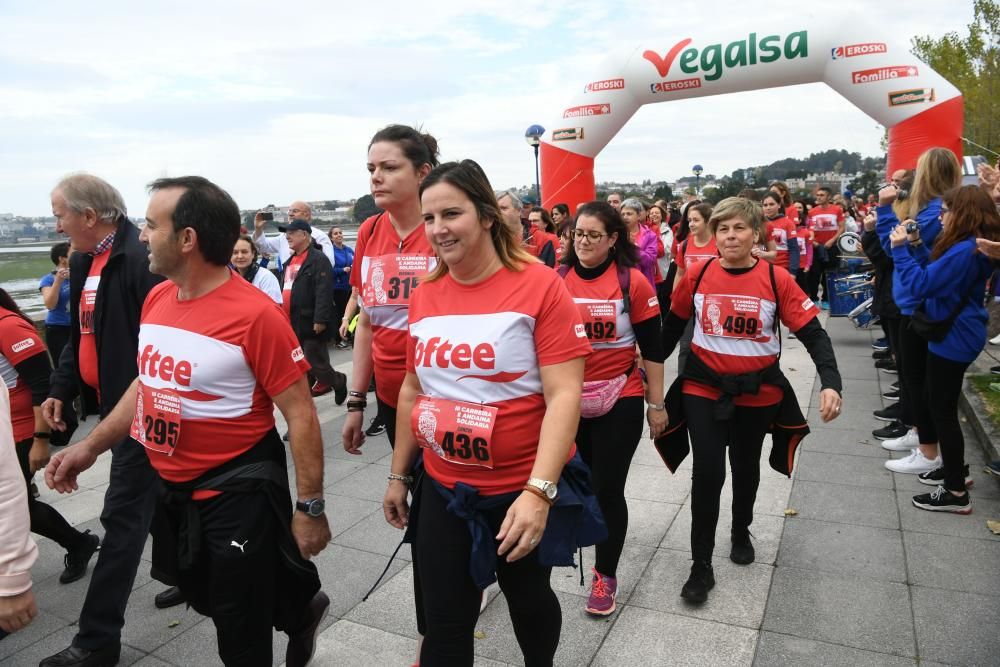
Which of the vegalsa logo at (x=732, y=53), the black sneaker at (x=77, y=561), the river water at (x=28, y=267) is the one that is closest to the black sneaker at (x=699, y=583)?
the black sneaker at (x=77, y=561)

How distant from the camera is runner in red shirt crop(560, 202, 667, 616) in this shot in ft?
10.2

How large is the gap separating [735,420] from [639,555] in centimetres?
94

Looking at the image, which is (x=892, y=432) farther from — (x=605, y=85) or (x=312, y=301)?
(x=605, y=85)

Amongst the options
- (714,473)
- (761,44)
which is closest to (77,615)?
(714,473)

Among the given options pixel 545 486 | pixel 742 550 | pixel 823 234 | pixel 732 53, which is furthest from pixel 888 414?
pixel 732 53

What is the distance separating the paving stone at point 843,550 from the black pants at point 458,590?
196 cm

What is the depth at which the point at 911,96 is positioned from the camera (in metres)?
11.2

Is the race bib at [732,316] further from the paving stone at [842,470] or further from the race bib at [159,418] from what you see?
the race bib at [159,418]

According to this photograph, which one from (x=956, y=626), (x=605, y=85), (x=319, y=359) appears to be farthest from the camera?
(x=605, y=85)

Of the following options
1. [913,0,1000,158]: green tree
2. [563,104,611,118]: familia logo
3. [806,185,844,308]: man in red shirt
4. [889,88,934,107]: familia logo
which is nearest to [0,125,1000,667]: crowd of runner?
[889,88,934,107]: familia logo

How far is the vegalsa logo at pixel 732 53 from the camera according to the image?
38.1 ft

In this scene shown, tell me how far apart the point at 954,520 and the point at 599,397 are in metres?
2.45

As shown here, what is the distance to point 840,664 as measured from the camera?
2.67 metres

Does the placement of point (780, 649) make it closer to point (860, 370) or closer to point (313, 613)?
point (313, 613)
